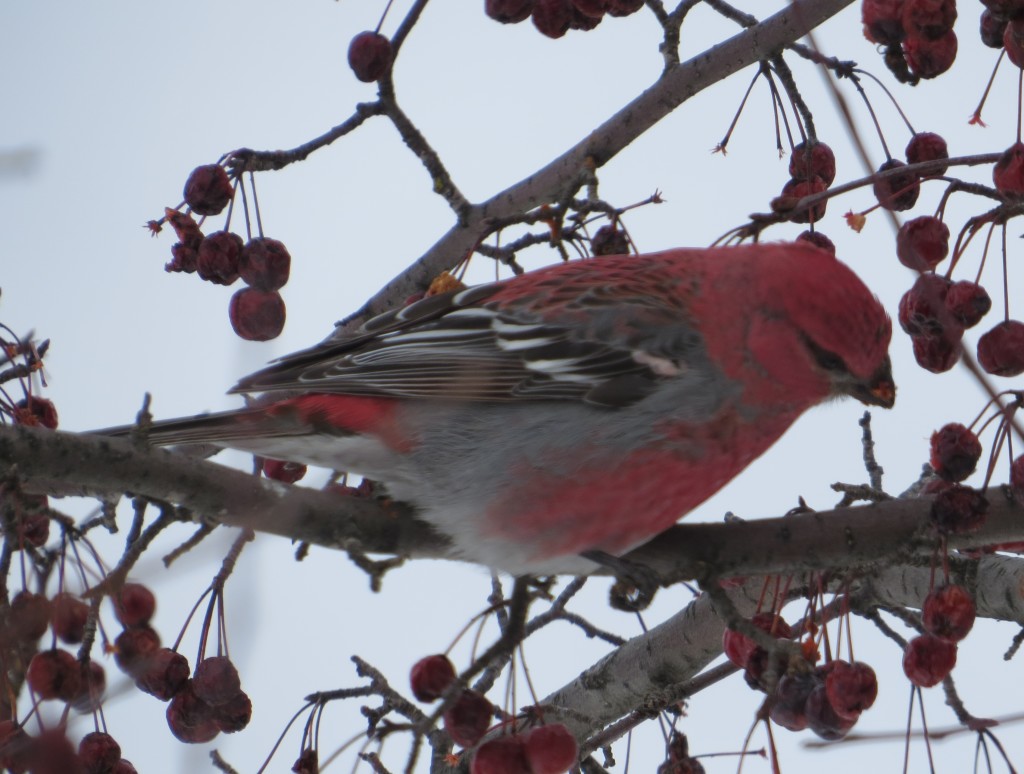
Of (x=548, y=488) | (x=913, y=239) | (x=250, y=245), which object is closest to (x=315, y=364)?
(x=250, y=245)

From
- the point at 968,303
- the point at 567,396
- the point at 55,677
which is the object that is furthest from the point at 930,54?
the point at 55,677

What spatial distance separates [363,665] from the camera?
8.68 ft

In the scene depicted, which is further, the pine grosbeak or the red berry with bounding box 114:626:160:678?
the pine grosbeak

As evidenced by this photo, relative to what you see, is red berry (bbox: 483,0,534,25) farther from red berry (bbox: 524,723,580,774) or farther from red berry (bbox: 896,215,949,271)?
red berry (bbox: 524,723,580,774)

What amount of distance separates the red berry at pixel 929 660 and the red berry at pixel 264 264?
5.39 ft

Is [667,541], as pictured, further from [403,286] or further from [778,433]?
[403,286]

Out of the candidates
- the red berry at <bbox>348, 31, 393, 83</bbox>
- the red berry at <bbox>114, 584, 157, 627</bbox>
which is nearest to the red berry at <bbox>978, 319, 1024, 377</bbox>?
the red berry at <bbox>348, 31, 393, 83</bbox>

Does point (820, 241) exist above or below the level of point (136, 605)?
above

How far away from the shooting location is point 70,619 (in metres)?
2.58

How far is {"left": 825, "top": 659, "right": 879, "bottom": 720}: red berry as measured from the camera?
90.2 inches

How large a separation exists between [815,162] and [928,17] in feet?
1.98

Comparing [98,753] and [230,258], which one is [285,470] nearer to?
[230,258]

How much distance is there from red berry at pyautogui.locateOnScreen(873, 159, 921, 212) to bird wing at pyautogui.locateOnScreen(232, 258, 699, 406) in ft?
2.08

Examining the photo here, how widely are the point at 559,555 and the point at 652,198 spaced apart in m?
0.88
